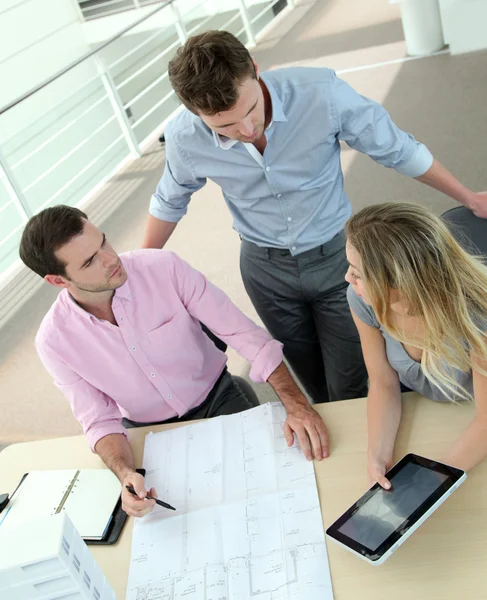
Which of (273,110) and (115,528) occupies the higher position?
(273,110)

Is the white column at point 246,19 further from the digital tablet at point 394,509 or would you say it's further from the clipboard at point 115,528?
the digital tablet at point 394,509

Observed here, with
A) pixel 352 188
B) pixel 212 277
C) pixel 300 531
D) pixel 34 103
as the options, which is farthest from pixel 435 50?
pixel 34 103

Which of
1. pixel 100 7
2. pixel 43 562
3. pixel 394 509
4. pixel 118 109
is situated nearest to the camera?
pixel 43 562

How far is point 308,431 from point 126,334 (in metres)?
0.53

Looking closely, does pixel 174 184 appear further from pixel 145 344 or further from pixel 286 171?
pixel 145 344

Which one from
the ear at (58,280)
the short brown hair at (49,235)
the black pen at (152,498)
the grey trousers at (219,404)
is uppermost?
the short brown hair at (49,235)

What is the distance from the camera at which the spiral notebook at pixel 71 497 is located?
1310 millimetres

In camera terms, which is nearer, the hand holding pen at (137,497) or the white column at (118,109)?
the hand holding pen at (137,497)

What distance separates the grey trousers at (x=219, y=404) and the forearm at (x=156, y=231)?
43 cm

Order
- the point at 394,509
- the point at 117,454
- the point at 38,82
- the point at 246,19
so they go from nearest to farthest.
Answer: the point at 394,509 < the point at 117,454 < the point at 246,19 < the point at 38,82

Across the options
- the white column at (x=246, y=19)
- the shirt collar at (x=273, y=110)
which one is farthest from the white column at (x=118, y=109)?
the shirt collar at (x=273, y=110)

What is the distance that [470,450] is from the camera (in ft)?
3.71

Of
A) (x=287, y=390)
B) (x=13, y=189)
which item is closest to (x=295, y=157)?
(x=287, y=390)

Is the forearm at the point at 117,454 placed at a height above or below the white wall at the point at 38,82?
above
